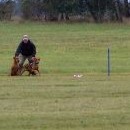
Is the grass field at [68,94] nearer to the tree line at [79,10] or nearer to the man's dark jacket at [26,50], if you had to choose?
the man's dark jacket at [26,50]

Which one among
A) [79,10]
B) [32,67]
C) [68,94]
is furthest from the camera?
[79,10]

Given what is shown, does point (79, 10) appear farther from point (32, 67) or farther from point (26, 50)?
point (32, 67)

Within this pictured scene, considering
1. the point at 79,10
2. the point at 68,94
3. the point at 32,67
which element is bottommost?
the point at 79,10

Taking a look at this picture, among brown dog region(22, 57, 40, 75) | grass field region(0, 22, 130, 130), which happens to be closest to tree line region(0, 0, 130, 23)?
grass field region(0, 22, 130, 130)

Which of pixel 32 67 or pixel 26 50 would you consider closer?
pixel 32 67

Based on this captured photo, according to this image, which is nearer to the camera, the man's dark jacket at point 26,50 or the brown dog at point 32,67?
the brown dog at point 32,67

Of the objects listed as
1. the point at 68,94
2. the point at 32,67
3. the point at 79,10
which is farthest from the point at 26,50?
the point at 79,10

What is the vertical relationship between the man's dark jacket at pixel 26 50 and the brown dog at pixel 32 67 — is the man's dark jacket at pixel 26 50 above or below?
above

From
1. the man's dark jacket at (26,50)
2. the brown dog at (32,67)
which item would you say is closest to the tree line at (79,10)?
the man's dark jacket at (26,50)

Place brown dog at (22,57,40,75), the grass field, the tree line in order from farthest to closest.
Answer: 1. the tree line
2. brown dog at (22,57,40,75)
3. the grass field

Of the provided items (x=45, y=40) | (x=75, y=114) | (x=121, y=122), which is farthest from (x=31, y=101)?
(x=45, y=40)

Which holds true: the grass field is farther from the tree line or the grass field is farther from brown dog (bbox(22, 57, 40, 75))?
the tree line

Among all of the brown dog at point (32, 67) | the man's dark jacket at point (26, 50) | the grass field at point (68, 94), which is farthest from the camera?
the man's dark jacket at point (26, 50)

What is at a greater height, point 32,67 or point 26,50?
point 26,50
